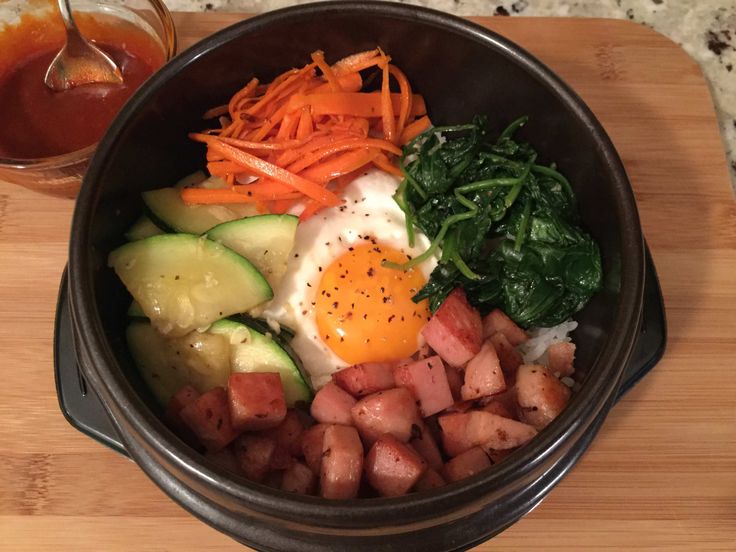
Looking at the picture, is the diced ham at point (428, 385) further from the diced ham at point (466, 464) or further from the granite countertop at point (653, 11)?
the granite countertop at point (653, 11)

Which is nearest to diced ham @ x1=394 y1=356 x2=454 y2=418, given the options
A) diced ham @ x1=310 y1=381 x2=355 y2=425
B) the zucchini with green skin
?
diced ham @ x1=310 y1=381 x2=355 y2=425

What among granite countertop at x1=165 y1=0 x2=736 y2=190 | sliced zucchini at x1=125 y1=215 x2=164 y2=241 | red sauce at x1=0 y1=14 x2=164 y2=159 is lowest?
sliced zucchini at x1=125 y1=215 x2=164 y2=241

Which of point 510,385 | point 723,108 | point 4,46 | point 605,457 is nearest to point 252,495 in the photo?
point 510,385

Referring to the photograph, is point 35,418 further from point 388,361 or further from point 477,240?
point 477,240

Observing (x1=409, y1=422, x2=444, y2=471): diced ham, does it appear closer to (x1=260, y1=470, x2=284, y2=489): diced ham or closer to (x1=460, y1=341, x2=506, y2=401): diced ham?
(x1=460, y1=341, x2=506, y2=401): diced ham

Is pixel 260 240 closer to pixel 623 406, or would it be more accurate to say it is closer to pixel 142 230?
pixel 142 230

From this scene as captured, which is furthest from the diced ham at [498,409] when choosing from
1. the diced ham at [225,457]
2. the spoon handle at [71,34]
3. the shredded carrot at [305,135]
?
the spoon handle at [71,34]
